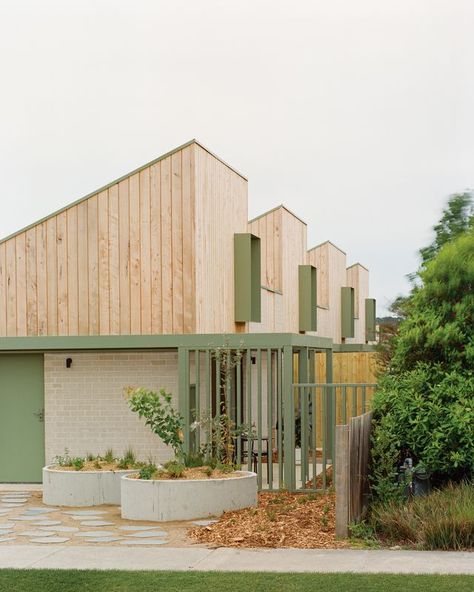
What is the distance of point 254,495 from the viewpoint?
1484 centimetres

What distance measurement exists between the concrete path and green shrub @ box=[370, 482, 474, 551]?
0.30 meters

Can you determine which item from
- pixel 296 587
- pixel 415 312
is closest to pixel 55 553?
pixel 296 587

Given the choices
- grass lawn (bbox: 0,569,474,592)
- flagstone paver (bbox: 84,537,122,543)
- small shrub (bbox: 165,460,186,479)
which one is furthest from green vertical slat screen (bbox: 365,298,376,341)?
grass lawn (bbox: 0,569,474,592)

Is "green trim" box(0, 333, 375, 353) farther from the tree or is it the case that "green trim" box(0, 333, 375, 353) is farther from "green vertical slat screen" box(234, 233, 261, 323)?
the tree

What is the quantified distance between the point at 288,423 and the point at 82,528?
14.5 feet

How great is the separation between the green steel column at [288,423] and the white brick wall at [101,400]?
7.85 ft

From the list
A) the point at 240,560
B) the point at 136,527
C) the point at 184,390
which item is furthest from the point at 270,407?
the point at 240,560

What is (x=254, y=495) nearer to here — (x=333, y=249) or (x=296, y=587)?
(x=296, y=587)

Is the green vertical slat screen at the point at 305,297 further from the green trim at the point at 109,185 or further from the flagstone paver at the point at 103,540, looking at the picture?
the flagstone paver at the point at 103,540

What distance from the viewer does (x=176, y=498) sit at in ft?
46.3

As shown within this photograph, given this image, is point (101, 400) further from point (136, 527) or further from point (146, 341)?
point (136, 527)

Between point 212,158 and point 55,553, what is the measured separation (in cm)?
976

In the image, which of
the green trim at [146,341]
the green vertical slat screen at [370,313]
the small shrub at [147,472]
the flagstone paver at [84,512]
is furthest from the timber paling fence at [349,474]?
the green vertical slat screen at [370,313]

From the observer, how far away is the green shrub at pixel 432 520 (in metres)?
11.6
